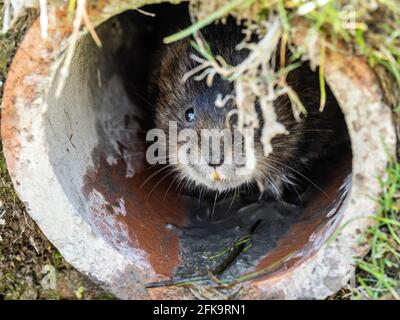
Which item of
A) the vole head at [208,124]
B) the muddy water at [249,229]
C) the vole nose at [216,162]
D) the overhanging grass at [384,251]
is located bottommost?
the overhanging grass at [384,251]

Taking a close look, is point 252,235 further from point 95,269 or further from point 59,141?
point 59,141

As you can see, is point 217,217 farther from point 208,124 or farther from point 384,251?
point 384,251

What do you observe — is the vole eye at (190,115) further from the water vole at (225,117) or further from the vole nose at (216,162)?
the vole nose at (216,162)

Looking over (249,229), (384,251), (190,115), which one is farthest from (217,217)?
(384,251)

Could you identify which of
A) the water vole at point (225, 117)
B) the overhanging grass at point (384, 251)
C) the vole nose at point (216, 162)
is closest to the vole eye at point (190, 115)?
the water vole at point (225, 117)

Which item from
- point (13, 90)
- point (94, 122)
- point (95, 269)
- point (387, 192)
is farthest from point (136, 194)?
point (387, 192)

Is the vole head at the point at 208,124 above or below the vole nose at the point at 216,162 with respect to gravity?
above

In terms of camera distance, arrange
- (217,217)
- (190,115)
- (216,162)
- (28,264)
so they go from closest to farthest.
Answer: (216,162) → (28,264) → (190,115) → (217,217)
